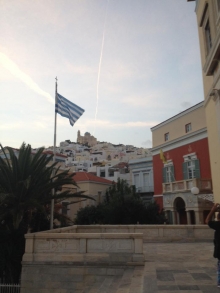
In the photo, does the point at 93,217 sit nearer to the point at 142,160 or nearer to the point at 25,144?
the point at 142,160

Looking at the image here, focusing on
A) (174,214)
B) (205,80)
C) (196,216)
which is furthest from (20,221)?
(174,214)

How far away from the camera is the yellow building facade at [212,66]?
9.50m

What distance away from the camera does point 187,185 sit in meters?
25.1

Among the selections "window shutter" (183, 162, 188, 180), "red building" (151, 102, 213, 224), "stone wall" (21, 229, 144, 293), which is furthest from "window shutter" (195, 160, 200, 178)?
"stone wall" (21, 229, 144, 293)

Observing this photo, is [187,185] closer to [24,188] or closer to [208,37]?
[208,37]

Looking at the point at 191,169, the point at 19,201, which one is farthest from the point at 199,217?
the point at 19,201

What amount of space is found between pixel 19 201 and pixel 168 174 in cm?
1980

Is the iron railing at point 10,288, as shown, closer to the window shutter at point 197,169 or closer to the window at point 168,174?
the window shutter at point 197,169

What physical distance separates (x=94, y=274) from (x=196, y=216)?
17.1 metres

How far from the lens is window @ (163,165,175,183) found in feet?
93.2

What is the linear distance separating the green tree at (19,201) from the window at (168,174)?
53.9 feet

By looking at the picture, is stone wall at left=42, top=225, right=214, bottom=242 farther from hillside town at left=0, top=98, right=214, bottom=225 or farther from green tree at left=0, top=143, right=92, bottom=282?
hillside town at left=0, top=98, right=214, bottom=225

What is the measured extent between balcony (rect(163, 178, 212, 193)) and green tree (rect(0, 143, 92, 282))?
1352cm

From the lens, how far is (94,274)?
8.91m
